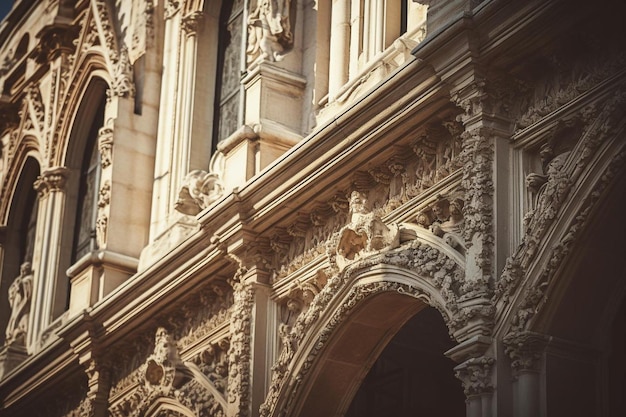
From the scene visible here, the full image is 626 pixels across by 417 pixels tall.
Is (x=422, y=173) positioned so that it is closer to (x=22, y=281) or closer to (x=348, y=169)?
(x=348, y=169)

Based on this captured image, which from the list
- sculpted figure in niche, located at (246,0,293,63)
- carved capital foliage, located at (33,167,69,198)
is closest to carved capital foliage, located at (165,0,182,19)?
sculpted figure in niche, located at (246,0,293,63)

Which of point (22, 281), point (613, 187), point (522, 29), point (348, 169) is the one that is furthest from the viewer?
point (22, 281)

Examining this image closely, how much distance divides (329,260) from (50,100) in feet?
36.0

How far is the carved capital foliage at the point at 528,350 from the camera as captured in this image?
1209cm

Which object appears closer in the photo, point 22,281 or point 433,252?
point 433,252

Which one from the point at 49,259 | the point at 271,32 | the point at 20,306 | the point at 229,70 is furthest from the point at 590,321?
the point at 20,306

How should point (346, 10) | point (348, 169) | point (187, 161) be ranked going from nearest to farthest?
point (348, 169), point (346, 10), point (187, 161)

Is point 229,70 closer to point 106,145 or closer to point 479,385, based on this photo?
point 106,145

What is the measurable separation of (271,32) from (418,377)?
4.34m

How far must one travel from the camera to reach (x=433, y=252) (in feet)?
44.7

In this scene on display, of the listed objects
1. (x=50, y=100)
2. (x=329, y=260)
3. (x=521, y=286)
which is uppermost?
(x=50, y=100)

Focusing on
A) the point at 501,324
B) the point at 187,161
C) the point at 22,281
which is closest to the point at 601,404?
the point at 501,324

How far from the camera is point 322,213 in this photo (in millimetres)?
15664

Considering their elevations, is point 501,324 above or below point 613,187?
below
